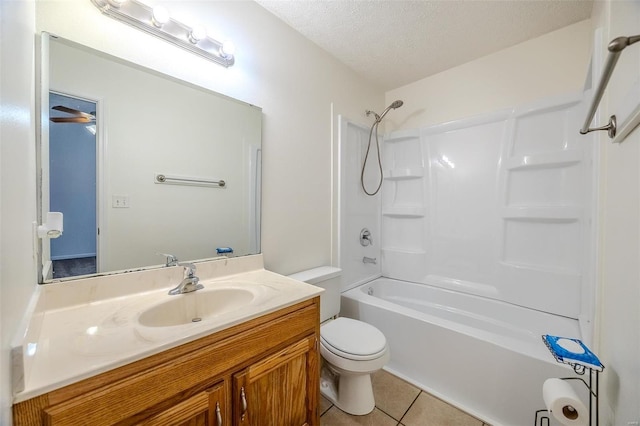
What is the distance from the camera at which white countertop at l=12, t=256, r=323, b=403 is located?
0.56 m

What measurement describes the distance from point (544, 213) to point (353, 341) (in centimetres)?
162

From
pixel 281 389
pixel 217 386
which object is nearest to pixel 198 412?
pixel 217 386

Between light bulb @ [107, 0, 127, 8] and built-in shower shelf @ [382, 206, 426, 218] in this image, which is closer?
light bulb @ [107, 0, 127, 8]

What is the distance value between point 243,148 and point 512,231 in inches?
81.0

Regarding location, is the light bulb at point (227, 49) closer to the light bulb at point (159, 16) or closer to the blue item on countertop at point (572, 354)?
the light bulb at point (159, 16)

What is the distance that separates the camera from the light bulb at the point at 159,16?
1.07 metres

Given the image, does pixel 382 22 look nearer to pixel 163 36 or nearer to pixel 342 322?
pixel 163 36

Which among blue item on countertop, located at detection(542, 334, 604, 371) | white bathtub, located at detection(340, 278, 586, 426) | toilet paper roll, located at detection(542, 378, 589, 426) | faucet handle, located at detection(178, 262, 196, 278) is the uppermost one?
faucet handle, located at detection(178, 262, 196, 278)

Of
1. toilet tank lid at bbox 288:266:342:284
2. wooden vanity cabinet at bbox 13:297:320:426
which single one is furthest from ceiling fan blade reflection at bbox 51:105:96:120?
toilet tank lid at bbox 288:266:342:284

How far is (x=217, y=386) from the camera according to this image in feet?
2.60

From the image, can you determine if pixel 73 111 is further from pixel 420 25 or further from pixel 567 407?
pixel 567 407

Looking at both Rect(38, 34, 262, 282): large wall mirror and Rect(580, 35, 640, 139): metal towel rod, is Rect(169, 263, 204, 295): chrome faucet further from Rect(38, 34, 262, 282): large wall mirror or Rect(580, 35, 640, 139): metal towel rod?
Rect(580, 35, 640, 139): metal towel rod

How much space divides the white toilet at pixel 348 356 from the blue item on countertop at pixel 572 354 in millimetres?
744

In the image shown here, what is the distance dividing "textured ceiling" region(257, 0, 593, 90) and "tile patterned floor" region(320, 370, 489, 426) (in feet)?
7.92
